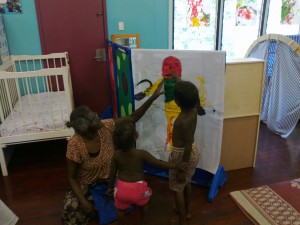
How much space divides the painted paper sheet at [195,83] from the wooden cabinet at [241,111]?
1.06 ft

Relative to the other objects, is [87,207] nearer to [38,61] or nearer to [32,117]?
[32,117]

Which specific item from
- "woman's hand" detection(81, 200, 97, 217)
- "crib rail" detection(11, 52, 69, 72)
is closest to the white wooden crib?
"crib rail" detection(11, 52, 69, 72)

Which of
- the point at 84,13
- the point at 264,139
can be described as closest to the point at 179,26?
the point at 84,13

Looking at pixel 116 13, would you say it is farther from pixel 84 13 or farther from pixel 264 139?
pixel 264 139

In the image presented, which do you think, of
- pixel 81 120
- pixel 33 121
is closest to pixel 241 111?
pixel 81 120

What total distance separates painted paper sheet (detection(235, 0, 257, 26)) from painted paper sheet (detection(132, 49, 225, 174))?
9.17 feet

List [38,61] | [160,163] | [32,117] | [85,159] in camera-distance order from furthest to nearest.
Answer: [38,61] → [32,117] → [85,159] → [160,163]

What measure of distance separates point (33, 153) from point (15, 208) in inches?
37.1

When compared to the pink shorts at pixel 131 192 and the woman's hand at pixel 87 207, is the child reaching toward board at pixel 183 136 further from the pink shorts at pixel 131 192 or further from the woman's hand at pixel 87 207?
the woman's hand at pixel 87 207

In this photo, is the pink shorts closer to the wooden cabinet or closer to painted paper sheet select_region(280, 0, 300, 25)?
the wooden cabinet

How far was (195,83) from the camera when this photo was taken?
1883mm

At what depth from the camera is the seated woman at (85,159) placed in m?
1.59

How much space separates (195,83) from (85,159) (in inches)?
35.4

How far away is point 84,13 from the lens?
3.13 metres
